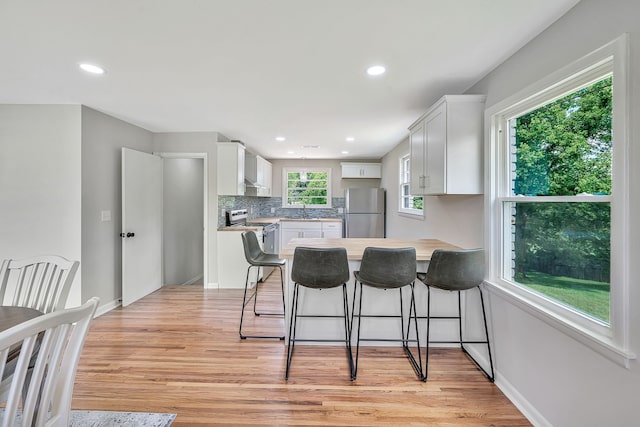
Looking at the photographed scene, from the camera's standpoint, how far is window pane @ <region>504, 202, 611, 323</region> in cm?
138

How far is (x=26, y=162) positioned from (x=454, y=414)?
4389 mm

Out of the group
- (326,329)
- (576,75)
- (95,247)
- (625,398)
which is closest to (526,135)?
(576,75)

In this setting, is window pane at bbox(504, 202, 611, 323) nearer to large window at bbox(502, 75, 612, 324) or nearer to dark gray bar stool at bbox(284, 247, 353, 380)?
large window at bbox(502, 75, 612, 324)

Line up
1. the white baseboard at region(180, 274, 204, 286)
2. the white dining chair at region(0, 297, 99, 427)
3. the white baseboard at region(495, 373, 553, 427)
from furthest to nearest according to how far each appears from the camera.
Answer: the white baseboard at region(180, 274, 204, 286)
the white baseboard at region(495, 373, 553, 427)
the white dining chair at region(0, 297, 99, 427)

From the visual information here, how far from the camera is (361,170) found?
21.0 feet

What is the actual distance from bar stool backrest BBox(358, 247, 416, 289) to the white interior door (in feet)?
10.1

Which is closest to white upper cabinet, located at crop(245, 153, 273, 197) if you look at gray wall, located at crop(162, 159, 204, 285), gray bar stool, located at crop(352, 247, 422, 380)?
gray wall, located at crop(162, 159, 204, 285)

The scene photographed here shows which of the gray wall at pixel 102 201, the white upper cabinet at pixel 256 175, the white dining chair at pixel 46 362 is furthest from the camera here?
the white upper cabinet at pixel 256 175

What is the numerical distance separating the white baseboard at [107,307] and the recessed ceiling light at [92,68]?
2.50m

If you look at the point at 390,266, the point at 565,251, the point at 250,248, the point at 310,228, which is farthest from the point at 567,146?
the point at 310,228

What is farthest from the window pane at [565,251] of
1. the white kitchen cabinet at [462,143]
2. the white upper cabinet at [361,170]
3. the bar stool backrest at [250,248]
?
the white upper cabinet at [361,170]

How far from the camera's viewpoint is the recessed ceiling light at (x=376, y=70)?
6.90ft

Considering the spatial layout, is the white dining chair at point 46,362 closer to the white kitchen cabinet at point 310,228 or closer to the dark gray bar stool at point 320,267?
the dark gray bar stool at point 320,267

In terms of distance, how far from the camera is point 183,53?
74.9 inches
